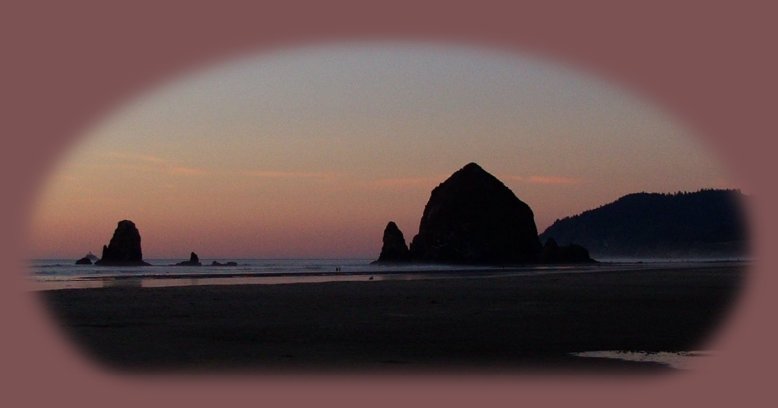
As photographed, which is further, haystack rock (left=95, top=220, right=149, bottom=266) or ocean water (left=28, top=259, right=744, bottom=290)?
haystack rock (left=95, top=220, right=149, bottom=266)

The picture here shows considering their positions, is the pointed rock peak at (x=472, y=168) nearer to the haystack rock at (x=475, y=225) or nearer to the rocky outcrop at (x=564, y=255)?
the haystack rock at (x=475, y=225)

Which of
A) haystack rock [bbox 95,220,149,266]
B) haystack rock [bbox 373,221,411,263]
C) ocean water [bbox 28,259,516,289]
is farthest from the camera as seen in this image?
haystack rock [bbox 373,221,411,263]

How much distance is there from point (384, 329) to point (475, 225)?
10919 centimetres

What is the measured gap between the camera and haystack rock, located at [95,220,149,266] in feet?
313

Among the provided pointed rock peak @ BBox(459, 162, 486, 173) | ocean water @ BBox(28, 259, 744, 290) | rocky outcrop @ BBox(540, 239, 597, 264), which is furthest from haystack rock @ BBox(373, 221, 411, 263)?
ocean water @ BBox(28, 259, 744, 290)

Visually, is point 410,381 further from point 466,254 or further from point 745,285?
point 466,254

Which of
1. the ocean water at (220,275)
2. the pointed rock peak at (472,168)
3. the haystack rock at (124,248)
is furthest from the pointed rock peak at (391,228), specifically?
the ocean water at (220,275)

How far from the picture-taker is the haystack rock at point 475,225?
121 meters

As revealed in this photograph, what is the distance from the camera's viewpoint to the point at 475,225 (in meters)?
125

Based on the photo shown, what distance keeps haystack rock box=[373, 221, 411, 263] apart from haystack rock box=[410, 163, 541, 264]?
2.04 m

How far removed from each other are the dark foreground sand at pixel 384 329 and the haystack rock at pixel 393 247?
93.6 m

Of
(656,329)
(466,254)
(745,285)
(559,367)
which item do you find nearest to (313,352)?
(559,367)

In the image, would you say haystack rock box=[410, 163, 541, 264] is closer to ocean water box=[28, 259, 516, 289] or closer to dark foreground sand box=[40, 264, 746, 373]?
ocean water box=[28, 259, 516, 289]

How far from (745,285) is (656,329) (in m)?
15.5
